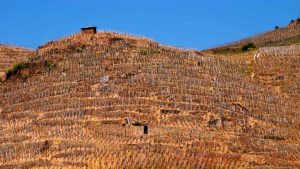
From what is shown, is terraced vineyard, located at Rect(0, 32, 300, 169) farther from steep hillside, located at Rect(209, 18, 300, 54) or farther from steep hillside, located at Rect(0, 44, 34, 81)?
steep hillside, located at Rect(209, 18, 300, 54)

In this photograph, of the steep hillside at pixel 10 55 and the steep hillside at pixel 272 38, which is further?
the steep hillside at pixel 272 38

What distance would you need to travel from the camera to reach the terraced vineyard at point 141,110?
41.8m

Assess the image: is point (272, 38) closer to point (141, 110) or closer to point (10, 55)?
point (10, 55)

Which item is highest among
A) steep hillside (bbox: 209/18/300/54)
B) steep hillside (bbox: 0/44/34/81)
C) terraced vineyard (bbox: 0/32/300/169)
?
steep hillside (bbox: 209/18/300/54)

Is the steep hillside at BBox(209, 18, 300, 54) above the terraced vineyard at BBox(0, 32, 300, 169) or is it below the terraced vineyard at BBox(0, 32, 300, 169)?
above

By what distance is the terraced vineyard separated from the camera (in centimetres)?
4181

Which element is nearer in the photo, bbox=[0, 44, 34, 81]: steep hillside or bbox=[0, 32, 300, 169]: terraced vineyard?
bbox=[0, 32, 300, 169]: terraced vineyard

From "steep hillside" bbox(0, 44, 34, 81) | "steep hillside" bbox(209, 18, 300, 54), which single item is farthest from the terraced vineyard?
"steep hillside" bbox(209, 18, 300, 54)

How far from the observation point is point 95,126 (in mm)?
43562

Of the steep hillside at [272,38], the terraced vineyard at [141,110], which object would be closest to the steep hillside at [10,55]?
the terraced vineyard at [141,110]

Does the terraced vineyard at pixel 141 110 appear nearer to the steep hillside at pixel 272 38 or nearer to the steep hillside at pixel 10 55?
the steep hillside at pixel 10 55

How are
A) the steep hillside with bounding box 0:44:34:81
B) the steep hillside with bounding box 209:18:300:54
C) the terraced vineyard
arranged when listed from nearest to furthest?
the terraced vineyard, the steep hillside with bounding box 0:44:34:81, the steep hillside with bounding box 209:18:300:54

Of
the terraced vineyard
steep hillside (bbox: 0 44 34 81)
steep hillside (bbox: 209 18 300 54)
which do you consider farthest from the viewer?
steep hillside (bbox: 209 18 300 54)

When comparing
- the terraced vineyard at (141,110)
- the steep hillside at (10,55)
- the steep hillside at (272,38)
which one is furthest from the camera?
the steep hillside at (272,38)
